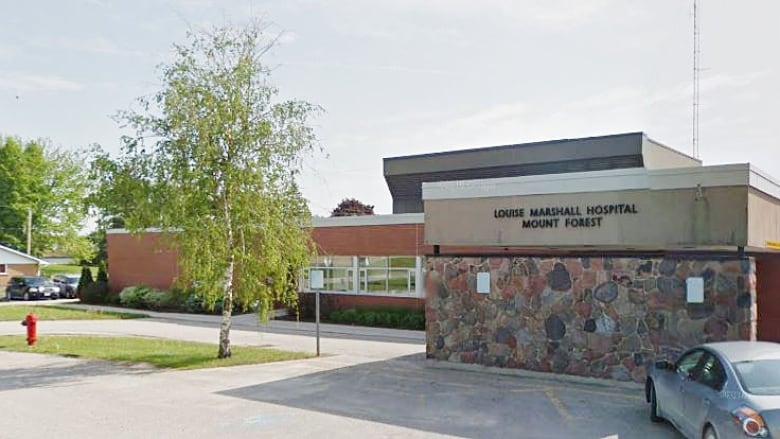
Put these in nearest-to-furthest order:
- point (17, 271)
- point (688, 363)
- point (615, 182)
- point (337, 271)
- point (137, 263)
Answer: point (688, 363)
point (615, 182)
point (337, 271)
point (137, 263)
point (17, 271)

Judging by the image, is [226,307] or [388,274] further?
[388,274]

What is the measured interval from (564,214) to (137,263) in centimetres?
3349

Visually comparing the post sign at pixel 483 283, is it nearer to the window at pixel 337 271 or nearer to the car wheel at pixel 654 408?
the car wheel at pixel 654 408

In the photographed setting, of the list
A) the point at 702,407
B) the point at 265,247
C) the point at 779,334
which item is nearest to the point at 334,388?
the point at 265,247

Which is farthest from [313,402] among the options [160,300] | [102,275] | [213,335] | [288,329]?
[102,275]

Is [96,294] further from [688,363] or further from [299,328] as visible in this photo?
[688,363]

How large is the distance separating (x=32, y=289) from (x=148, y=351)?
32.6 m

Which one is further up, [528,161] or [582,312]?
[528,161]

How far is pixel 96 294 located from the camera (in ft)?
144

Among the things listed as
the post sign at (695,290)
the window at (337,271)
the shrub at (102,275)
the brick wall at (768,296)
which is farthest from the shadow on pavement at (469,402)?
the shrub at (102,275)

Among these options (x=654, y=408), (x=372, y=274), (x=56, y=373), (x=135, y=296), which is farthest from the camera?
(x=135, y=296)

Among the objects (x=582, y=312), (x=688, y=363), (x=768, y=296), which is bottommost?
(x=688, y=363)

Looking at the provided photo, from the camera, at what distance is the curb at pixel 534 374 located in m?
14.3

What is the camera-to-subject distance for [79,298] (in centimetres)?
4531
